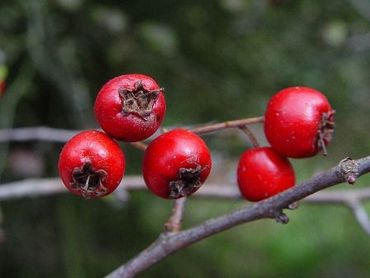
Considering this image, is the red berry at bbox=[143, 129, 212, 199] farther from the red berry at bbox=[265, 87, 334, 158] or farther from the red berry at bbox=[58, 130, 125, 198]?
the red berry at bbox=[265, 87, 334, 158]

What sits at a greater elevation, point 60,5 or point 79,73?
point 60,5

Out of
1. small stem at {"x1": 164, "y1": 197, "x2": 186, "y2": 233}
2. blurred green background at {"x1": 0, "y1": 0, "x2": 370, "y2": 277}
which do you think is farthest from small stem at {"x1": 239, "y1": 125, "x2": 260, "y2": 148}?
blurred green background at {"x1": 0, "y1": 0, "x2": 370, "y2": 277}

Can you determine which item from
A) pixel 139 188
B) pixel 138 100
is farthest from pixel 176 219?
pixel 139 188

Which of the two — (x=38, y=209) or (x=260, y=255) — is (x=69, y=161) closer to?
(x=38, y=209)

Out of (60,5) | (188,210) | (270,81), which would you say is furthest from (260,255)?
(60,5)

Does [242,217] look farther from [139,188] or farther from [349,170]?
[139,188]

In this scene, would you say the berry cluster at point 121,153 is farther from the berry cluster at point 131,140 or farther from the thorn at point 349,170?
the thorn at point 349,170
